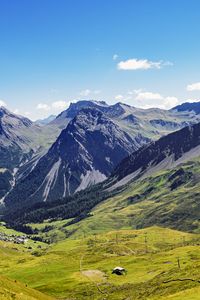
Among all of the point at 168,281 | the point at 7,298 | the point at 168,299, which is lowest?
the point at 168,281

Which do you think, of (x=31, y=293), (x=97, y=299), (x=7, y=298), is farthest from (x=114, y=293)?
(x=7, y=298)

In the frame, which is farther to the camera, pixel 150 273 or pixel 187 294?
pixel 150 273

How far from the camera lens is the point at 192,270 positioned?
155 meters

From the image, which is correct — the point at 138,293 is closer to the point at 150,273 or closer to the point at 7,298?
the point at 150,273

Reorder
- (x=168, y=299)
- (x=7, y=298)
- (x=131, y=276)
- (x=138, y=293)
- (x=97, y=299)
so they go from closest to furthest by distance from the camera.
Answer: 1. (x=7, y=298)
2. (x=168, y=299)
3. (x=138, y=293)
4. (x=97, y=299)
5. (x=131, y=276)

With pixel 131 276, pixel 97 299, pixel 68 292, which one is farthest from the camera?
pixel 131 276

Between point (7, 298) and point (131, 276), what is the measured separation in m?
132

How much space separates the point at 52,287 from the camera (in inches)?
7800

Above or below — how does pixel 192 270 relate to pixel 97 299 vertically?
above

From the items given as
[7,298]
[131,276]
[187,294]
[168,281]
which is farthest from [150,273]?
[7,298]

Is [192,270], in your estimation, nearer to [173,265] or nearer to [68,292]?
[173,265]

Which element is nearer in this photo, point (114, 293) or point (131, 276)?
point (114, 293)

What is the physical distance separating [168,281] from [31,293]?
65.6 metres

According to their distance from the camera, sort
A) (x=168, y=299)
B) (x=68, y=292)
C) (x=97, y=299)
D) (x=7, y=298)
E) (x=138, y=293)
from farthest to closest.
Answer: (x=68, y=292)
(x=97, y=299)
(x=138, y=293)
(x=168, y=299)
(x=7, y=298)
